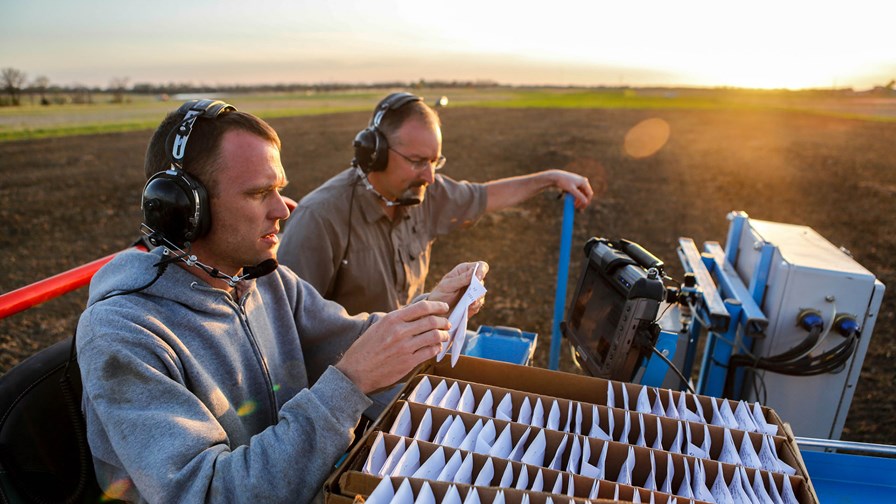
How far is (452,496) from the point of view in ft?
3.81

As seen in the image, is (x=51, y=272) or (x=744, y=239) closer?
(x=744, y=239)

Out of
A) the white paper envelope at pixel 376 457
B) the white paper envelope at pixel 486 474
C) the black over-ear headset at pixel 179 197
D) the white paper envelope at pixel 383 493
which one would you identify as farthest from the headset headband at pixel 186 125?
the white paper envelope at pixel 486 474

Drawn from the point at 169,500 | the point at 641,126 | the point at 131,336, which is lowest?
the point at 641,126

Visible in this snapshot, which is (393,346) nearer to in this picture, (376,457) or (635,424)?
(376,457)

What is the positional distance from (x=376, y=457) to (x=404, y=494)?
174mm

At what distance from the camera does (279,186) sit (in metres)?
1.85

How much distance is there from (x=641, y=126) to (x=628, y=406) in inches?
1497

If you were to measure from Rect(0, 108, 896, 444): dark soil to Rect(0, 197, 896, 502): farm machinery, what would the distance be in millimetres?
2441

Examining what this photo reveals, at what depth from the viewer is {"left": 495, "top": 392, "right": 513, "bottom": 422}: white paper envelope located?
1.57m

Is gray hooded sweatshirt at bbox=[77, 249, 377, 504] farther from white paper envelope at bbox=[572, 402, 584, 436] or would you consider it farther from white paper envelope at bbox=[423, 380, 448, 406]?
white paper envelope at bbox=[572, 402, 584, 436]

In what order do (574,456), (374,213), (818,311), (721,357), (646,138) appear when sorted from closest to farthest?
(574,456) < (818,311) < (721,357) < (374,213) < (646,138)

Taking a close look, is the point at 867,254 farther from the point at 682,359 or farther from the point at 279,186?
the point at 279,186

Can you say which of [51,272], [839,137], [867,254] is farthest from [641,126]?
[51,272]

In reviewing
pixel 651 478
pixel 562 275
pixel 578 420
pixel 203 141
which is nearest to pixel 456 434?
pixel 578 420
